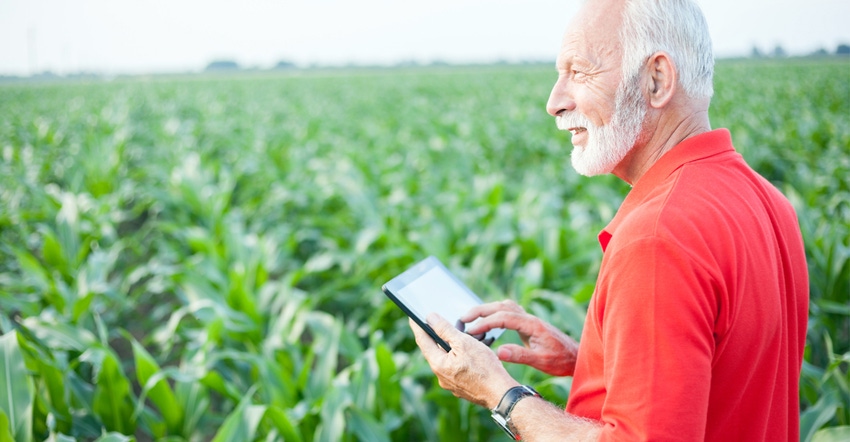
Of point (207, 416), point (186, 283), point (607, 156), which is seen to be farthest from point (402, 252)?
point (607, 156)

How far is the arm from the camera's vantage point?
1.11 meters

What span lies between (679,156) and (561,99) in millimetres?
265

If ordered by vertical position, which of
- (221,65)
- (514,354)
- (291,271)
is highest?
(221,65)

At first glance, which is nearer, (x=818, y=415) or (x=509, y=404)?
(x=509, y=404)

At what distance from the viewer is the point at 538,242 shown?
3.83 meters

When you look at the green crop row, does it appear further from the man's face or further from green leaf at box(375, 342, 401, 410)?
the man's face

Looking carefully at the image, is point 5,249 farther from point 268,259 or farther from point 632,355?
point 632,355

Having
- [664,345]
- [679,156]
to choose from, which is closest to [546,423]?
[664,345]

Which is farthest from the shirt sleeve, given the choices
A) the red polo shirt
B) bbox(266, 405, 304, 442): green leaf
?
bbox(266, 405, 304, 442): green leaf

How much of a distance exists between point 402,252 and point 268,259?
0.84m

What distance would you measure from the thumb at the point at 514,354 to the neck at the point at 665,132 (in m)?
0.54

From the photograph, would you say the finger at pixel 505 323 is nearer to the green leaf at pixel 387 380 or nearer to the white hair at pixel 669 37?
the white hair at pixel 669 37

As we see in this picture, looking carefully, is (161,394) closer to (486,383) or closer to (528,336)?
(528,336)

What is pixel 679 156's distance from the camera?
1115mm
